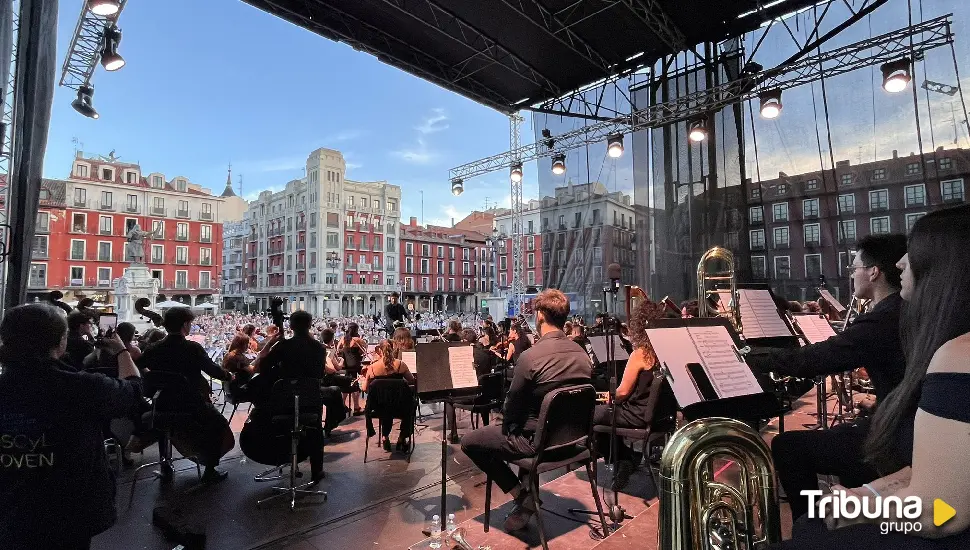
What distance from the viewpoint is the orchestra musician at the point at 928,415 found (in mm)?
882

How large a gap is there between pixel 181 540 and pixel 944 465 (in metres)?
3.47

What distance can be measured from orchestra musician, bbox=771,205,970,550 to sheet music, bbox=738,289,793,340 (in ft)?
4.65

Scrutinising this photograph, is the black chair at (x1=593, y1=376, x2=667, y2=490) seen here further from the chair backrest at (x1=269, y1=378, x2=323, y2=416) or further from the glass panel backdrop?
the glass panel backdrop

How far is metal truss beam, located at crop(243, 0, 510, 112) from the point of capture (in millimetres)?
7273

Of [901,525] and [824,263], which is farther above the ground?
[824,263]

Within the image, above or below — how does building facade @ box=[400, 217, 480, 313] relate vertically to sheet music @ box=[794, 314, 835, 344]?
above

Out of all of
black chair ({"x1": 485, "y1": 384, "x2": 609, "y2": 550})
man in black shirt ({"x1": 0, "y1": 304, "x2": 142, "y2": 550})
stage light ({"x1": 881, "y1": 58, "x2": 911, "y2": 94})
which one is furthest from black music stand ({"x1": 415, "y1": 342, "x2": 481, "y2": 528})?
stage light ({"x1": 881, "y1": 58, "x2": 911, "y2": 94})

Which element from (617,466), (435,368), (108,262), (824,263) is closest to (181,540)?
(435,368)

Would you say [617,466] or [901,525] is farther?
[617,466]

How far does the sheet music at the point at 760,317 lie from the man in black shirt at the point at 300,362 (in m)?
3.17

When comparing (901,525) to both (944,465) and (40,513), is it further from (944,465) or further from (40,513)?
(40,513)

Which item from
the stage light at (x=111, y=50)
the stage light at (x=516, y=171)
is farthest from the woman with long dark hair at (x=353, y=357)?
the stage light at (x=516, y=171)

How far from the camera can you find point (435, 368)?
332cm

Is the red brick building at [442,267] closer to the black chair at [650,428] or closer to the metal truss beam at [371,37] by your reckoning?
the metal truss beam at [371,37]
